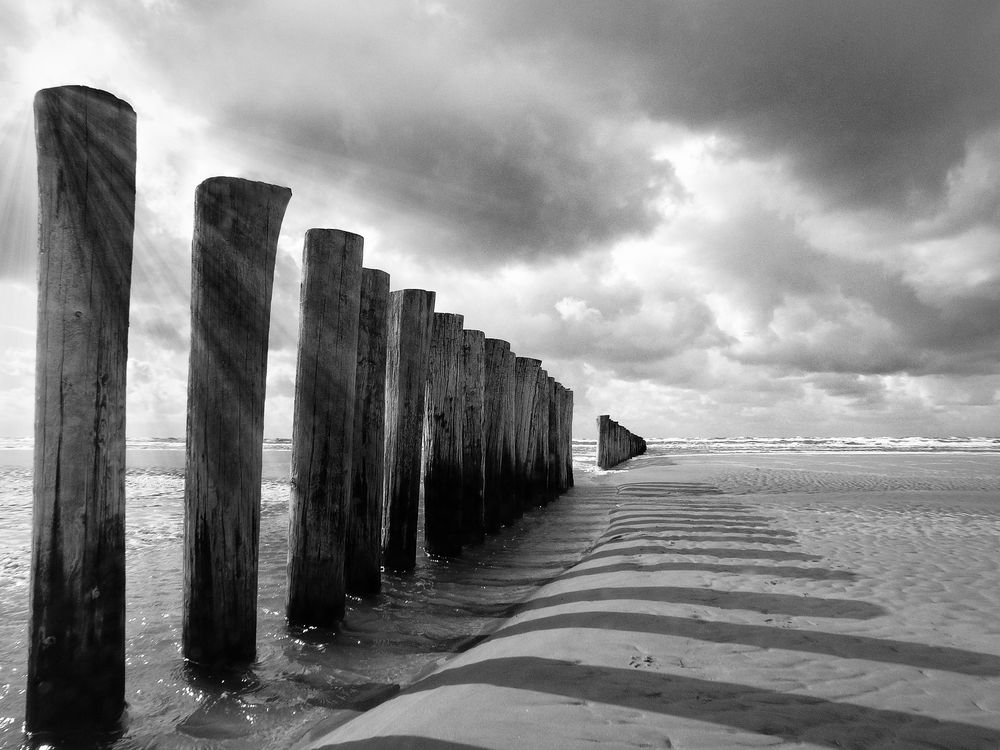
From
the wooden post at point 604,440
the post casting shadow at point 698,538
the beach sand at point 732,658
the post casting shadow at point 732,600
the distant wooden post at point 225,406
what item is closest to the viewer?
the beach sand at point 732,658

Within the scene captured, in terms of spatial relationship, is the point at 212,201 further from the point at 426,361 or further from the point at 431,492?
the point at 431,492

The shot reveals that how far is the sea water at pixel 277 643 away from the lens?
2.60m

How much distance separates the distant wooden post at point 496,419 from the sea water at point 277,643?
0.83m

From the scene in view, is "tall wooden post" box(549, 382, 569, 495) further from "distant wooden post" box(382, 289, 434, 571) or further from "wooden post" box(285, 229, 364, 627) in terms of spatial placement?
"wooden post" box(285, 229, 364, 627)

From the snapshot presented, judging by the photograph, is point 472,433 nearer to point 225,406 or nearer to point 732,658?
point 225,406

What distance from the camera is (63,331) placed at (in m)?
2.31

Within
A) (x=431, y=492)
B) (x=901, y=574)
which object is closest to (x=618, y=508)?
(x=431, y=492)

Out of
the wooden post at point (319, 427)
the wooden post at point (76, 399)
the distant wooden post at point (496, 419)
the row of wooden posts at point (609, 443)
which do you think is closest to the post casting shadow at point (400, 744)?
the wooden post at point (76, 399)

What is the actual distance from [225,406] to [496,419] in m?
4.86

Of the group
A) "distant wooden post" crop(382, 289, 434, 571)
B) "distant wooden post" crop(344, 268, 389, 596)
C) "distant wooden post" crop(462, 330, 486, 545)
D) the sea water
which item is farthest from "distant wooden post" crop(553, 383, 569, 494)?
"distant wooden post" crop(344, 268, 389, 596)

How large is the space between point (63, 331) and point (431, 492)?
4.01m

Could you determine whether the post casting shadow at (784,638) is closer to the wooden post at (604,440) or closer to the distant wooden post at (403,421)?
the distant wooden post at (403,421)

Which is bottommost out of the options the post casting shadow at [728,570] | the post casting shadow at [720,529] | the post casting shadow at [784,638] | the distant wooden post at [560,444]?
the post casting shadow at [720,529]

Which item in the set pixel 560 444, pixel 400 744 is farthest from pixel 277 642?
pixel 560 444
